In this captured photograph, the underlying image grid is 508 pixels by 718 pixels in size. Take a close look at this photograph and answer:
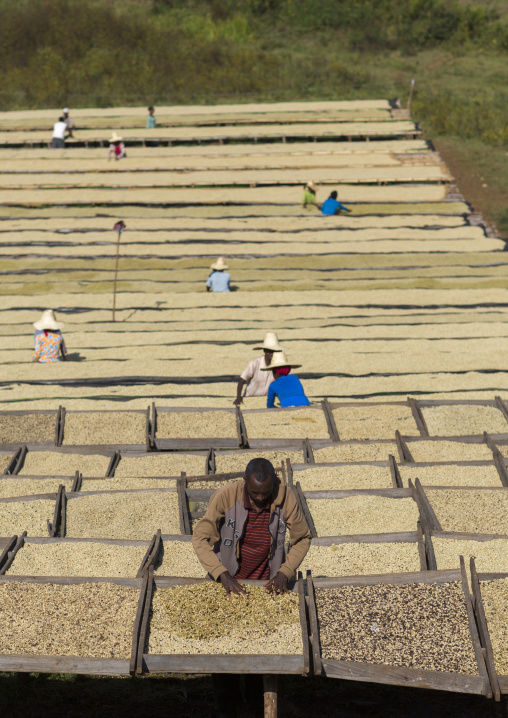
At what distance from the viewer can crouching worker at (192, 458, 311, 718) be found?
155 inches

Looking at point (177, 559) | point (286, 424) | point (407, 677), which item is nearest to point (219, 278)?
point (286, 424)

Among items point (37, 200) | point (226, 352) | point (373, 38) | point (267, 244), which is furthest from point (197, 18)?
point (226, 352)

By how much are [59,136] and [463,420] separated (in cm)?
1651

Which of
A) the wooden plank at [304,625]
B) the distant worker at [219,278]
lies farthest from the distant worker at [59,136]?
the wooden plank at [304,625]

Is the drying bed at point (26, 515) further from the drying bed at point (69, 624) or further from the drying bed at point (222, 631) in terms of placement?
the drying bed at point (222, 631)

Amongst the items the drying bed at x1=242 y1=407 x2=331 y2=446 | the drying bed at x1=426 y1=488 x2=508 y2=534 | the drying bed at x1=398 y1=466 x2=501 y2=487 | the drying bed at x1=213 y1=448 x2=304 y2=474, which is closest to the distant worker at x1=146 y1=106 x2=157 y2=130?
the drying bed at x1=242 y1=407 x2=331 y2=446

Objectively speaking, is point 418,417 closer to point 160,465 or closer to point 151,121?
point 160,465

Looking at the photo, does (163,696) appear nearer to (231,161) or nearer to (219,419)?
(219,419)

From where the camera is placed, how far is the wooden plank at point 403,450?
6.50m

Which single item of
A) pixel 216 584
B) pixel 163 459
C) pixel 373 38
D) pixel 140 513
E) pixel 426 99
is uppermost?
pixel 373 38

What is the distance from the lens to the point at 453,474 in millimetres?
6121

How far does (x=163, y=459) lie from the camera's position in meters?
6.71

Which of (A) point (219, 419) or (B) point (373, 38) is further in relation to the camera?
(B) point (373, 38)

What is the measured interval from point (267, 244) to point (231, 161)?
529 cm
